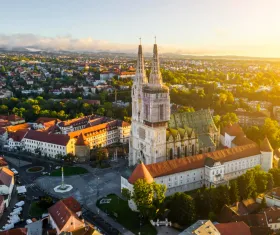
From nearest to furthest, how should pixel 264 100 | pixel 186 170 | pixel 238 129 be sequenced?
pixel 186 170 → pixel 238 129 → pixel 264 100

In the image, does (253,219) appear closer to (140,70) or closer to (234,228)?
(234,228)

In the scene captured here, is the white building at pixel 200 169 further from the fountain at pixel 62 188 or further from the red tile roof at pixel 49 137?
the red tile roof at pixel 49 137

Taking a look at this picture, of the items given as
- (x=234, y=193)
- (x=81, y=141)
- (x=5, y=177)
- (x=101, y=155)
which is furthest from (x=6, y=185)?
(x=234, y=193)

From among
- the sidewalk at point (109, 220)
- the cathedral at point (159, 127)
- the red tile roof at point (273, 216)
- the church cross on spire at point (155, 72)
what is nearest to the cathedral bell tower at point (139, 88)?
the cathedral at point (159, 127)

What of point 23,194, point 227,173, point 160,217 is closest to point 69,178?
point 23,194

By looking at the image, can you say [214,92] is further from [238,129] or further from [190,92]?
[238,129]

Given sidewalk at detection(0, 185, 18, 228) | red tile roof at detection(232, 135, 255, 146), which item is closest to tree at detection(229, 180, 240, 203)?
red tile roof at detection(232, 135, 255, 146)

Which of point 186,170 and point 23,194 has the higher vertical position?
point 186,170
